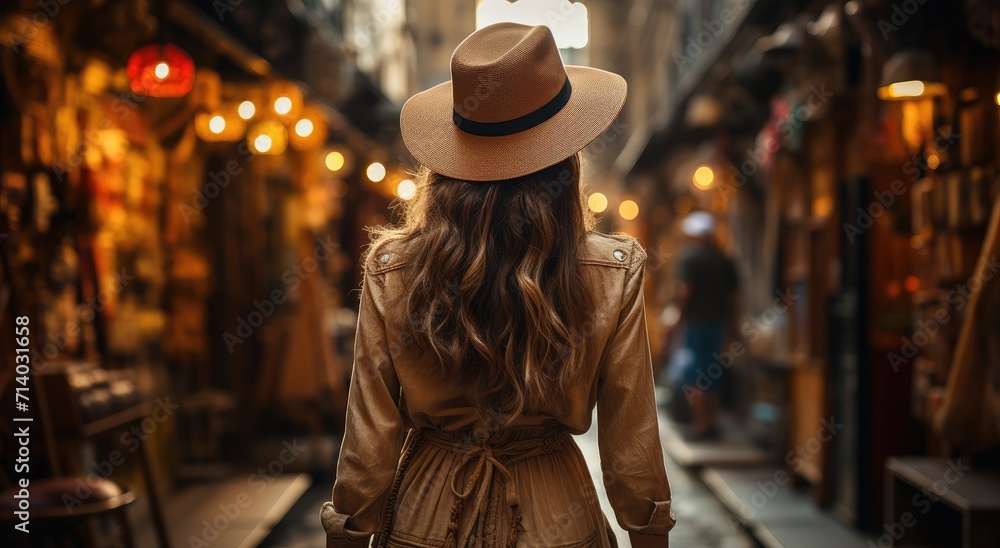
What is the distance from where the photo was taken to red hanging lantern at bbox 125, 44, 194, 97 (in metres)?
5.89

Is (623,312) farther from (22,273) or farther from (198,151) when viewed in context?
(198,151)

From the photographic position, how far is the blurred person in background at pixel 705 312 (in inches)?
395

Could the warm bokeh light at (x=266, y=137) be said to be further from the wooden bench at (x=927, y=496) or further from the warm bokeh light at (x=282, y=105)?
the wooden bench at (x=927, y=496)

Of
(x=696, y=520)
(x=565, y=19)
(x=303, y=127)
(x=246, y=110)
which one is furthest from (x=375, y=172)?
(x=565, y=19)

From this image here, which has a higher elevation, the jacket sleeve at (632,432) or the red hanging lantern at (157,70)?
the red hanging lantern at (157,70)

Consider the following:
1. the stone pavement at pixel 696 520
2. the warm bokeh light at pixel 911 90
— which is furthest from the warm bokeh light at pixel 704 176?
the warm bokeh light at pixel 911 90

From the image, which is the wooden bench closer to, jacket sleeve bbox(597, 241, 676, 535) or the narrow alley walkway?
the narrow alley walkway

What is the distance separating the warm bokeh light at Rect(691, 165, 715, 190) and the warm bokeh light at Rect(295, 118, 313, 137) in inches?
209

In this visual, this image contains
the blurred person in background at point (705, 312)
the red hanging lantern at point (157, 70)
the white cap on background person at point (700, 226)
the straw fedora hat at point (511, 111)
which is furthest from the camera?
the white cap on background person at point (700, 226)

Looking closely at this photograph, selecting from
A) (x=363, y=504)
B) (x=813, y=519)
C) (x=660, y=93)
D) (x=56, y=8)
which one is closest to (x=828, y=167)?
(x=813, y=519)

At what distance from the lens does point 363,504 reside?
7.47 ft

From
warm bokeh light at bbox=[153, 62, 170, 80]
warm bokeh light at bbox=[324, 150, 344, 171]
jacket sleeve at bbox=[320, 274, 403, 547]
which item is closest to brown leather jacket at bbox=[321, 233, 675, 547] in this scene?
jacket sleeve at bbox=[320, 274, 403, 547]

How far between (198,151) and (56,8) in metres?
2.66

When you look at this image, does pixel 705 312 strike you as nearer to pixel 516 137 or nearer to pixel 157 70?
pixel 157 70
